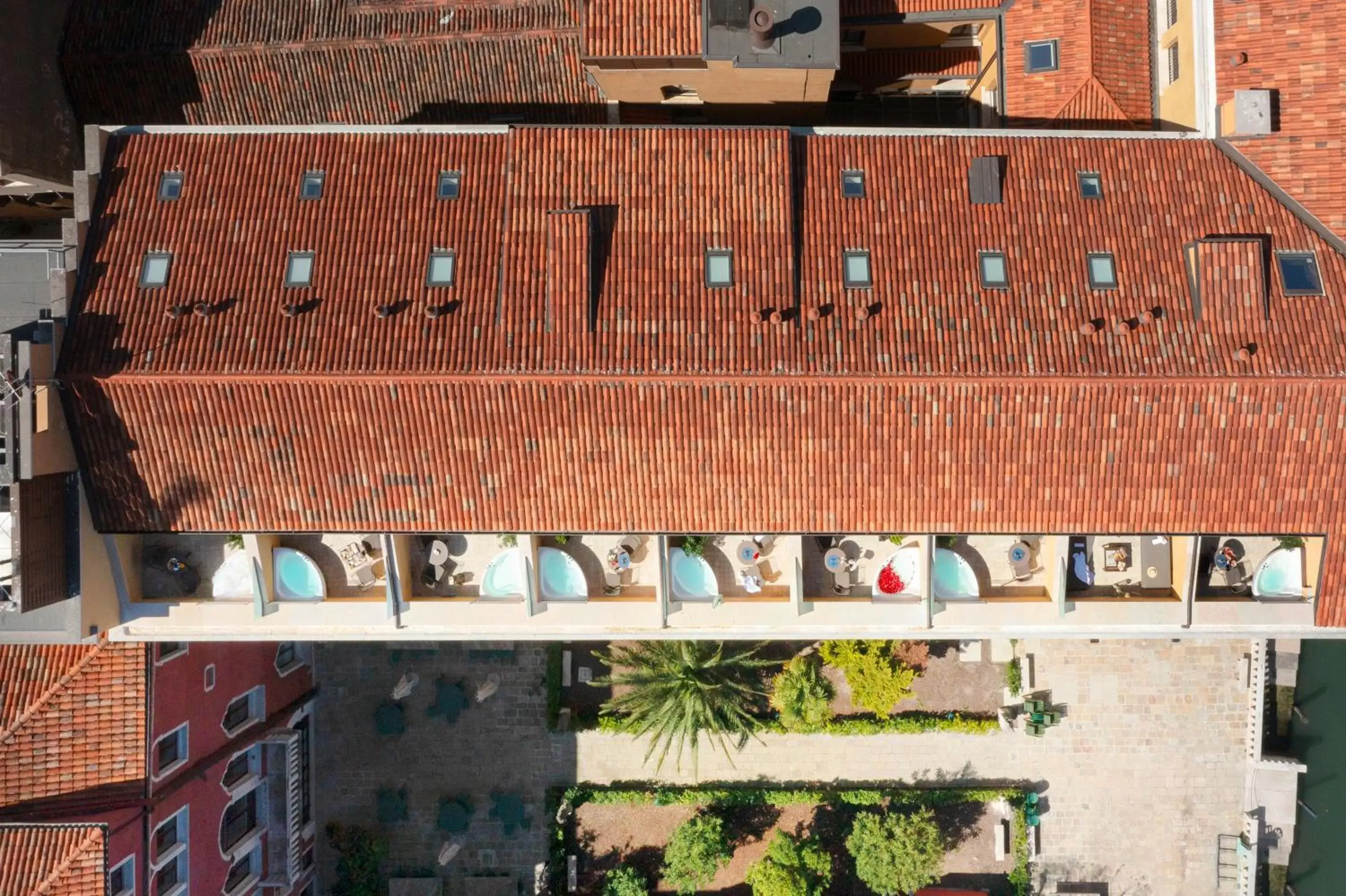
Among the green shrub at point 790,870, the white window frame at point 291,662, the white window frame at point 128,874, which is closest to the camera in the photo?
the white window frame at point 128,874

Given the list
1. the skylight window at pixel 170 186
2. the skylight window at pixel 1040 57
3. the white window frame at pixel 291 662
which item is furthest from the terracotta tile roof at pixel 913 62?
the white window frame at pixel 291 662

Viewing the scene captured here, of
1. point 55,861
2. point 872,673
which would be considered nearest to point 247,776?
point 55,861

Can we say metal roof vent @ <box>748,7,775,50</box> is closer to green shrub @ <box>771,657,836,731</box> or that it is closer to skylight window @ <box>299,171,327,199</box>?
skylight window @ <box>299,171,327,199</box>

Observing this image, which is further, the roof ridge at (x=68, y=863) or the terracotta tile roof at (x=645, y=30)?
the terracotta tile roof at (x=645, y=30)

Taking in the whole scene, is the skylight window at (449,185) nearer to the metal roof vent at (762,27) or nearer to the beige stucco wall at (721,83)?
the beige stucco wall at (721,83)

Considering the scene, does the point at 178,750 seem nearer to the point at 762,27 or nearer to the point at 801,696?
the point at 801,696
